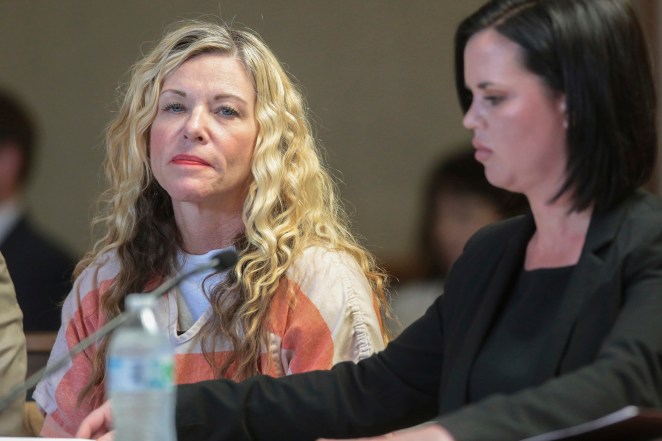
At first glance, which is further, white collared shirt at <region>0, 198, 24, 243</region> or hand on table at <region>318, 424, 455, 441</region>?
white collared shirt at <region>0, 198, 24, 243</region>

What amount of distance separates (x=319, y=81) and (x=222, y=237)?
129cm

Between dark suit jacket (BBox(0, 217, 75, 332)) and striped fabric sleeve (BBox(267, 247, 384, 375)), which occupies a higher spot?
striped fabric sleeve (BBox(267, 247, 384, 375))

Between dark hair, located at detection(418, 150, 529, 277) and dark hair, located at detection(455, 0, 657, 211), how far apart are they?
1966mm

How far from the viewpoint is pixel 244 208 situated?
2.51 m

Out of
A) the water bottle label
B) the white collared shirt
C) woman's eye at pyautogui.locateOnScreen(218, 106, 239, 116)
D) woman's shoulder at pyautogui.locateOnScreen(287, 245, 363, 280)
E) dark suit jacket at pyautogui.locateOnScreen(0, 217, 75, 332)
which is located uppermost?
woman's eye at pyautogui.locateOnScreen(218, 106, 239, 116)

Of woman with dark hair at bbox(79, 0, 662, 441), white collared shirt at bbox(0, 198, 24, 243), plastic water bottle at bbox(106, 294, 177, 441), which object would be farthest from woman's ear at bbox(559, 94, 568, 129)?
white collared shirt at bbox(0, 198, 24, 243)

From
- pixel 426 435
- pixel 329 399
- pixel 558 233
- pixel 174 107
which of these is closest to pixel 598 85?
pixel 558 233

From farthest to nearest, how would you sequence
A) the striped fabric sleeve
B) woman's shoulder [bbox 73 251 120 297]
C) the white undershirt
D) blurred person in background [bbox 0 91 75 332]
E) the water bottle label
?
blurred person in background [bbox 0 91 75 332], woman's shoulder [bbox 73 251 120 297], the white undershirt, the striped fabric sleeve, the water bottle label

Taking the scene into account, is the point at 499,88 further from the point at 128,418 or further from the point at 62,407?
the point at 62,407

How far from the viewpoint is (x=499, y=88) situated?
1.66 metres

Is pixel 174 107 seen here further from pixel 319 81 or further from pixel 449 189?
pixel 449 189

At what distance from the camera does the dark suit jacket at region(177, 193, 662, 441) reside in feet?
4.68

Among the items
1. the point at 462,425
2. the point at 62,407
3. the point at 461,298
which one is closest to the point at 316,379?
the point at 461,298

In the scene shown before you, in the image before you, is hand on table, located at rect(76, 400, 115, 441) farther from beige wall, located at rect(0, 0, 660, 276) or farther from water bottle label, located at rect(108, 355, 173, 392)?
beige wall, located at rect(0, 0, 660, 276)
